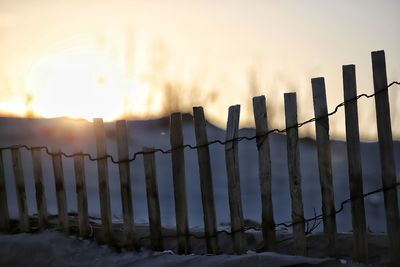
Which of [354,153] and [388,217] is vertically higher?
[354,153]

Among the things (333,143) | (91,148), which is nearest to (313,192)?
(333,143)

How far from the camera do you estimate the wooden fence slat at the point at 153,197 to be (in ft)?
19.2

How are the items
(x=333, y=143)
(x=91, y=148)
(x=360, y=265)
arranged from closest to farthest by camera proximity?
1. (x=360, y=265)
2. (x=91, y=148)
3. (x=333, y=143)

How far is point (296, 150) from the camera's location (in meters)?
5.14

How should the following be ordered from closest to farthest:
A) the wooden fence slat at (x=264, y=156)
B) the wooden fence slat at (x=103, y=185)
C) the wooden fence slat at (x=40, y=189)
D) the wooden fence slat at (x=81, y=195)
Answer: the wooden fence slat at (x=264, y=156) → the wooden fence slat at (x=103, y=185) → the wooden fence slat at (x=81, y=195) → the wooden fence slat at (x=40, y=189)

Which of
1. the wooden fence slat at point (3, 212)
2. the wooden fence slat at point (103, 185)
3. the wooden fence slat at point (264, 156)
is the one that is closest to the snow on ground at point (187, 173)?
the wooden fence slat at point (3, 212)

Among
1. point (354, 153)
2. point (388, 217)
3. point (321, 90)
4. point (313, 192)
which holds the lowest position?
point (313, 192)

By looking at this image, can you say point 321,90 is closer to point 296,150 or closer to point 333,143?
point 296,150

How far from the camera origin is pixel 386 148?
4.84 metres

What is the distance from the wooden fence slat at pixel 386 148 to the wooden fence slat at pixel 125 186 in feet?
7.88

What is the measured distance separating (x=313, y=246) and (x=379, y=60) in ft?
7.73

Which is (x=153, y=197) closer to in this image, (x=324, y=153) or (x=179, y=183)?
(x=179, y=183)

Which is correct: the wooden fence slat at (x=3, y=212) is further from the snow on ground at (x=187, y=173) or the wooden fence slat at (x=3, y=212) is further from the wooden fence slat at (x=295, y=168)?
the wooden fence slat at (x=295, y=168)

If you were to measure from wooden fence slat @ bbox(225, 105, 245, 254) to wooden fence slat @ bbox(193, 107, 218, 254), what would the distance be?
20cm
